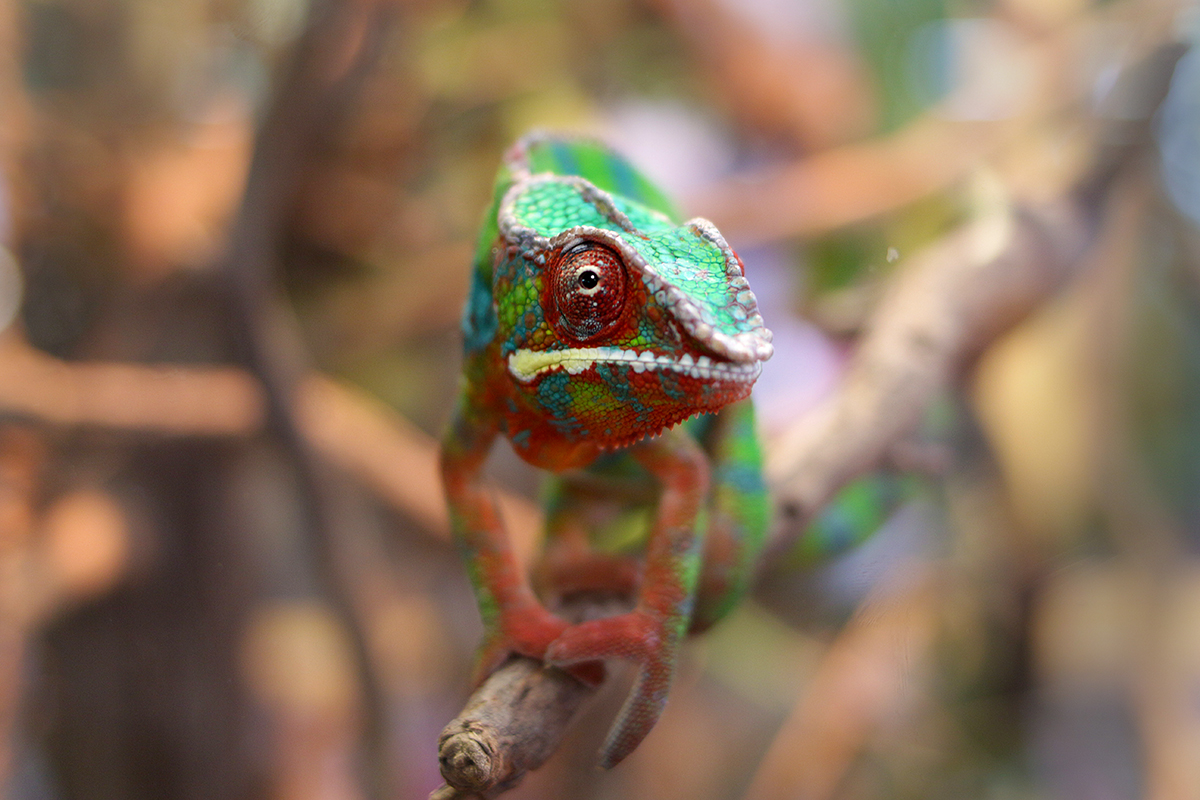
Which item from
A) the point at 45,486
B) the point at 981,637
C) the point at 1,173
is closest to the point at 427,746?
the point at 45,486

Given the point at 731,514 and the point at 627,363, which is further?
the point at 731,514

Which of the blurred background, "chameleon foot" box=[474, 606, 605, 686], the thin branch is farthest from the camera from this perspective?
the thin branch

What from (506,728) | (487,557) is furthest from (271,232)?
(506,728)

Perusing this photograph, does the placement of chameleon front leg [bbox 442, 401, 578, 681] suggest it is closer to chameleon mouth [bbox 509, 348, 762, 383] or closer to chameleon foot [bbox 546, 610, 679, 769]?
chameleon foot [bbox 546, 610, 679, 769]

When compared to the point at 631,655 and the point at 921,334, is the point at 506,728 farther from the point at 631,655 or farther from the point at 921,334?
the point at 921,334

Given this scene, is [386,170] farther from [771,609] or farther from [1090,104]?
[1090,104]

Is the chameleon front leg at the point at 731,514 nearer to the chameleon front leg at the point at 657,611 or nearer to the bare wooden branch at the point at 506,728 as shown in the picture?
the chameleon front leg at the point at 657,611

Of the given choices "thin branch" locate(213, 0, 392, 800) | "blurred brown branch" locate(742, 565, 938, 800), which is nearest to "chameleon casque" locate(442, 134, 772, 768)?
"blurred brown branch" locate(742, 565, 938, 800)
